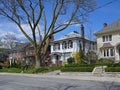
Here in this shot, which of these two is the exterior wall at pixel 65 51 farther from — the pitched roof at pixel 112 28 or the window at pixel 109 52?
the window at pixel 109 52

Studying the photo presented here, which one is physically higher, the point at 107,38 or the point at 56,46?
the point at 107,38

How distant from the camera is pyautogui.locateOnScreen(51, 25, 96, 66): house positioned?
191 ft

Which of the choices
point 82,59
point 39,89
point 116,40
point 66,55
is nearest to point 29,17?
point 82,59

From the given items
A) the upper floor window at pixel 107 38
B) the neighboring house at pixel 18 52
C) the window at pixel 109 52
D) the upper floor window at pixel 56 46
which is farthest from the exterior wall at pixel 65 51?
the neighboring house at pixel 18 52

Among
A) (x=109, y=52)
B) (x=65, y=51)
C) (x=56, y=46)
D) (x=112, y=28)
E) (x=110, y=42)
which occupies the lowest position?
(x=109, y=52)

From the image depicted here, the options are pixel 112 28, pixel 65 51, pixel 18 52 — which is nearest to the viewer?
pixel 112 28

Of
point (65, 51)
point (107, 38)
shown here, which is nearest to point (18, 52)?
point (65, 51)

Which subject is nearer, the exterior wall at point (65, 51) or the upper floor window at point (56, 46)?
the exterior wall at point (65, 51)

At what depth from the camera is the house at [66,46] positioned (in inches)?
2289

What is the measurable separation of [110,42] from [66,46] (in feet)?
48.7

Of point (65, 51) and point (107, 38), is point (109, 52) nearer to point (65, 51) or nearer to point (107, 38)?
point (107, 38)

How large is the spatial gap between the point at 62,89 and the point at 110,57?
33476 millimetres

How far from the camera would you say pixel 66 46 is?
60.3 m

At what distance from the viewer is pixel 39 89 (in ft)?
48.6
